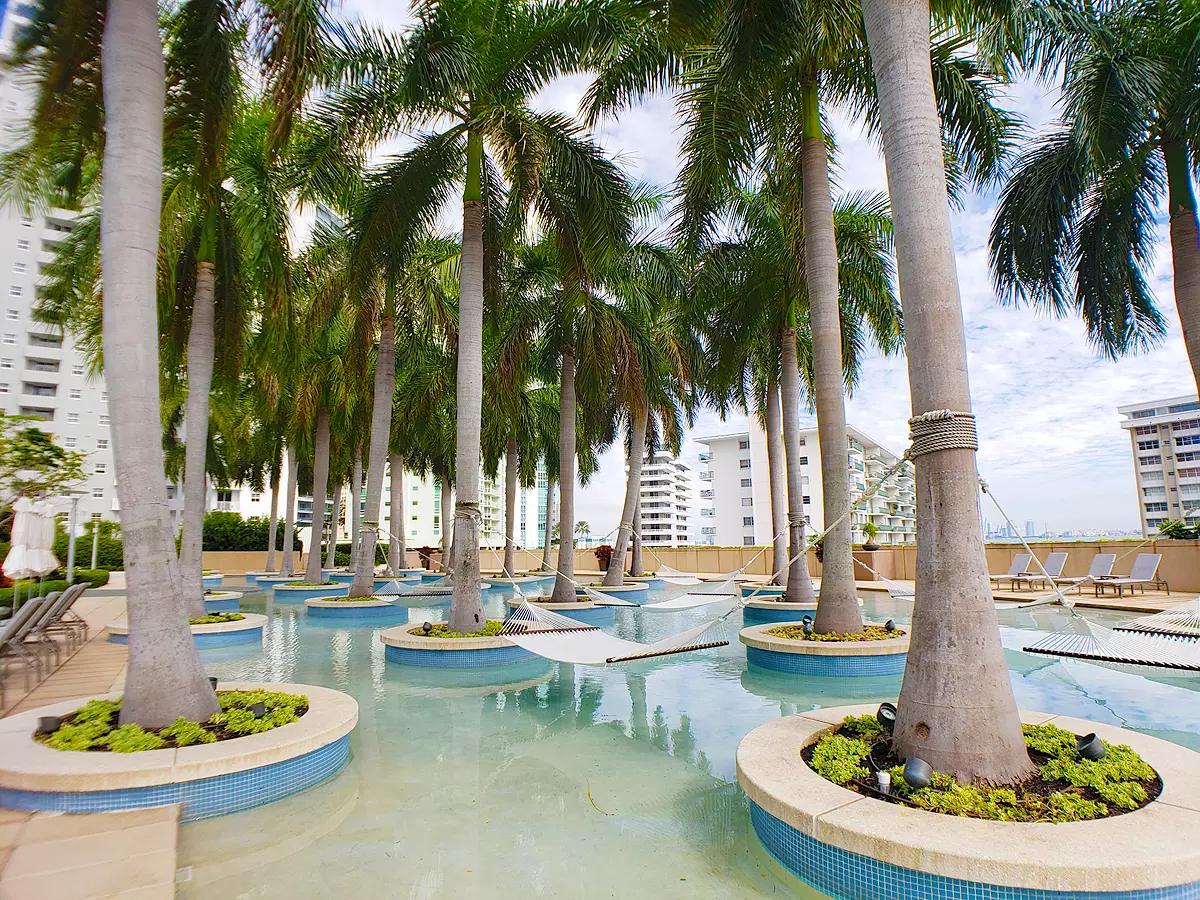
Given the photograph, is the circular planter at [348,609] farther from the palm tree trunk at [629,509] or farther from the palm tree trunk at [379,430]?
the palm tree trunk at [629,509]

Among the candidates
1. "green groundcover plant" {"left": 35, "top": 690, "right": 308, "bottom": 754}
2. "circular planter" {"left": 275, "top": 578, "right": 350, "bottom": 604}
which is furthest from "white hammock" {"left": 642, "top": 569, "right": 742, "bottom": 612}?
"circular planter" {"left": 275, "top": 578, "right": 350, "bottom": 604}

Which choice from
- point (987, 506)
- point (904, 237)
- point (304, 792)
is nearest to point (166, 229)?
point (304, 792)

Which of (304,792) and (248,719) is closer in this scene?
(304,792)

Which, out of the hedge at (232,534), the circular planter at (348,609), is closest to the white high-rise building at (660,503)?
the hedge at (232,534)

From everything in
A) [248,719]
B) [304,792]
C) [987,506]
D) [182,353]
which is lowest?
[304,792]

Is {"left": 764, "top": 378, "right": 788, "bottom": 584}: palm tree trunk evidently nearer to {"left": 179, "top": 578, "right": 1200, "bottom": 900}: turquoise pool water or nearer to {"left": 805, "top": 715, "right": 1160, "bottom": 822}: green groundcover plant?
{"left": 179, "top": 578, "right": 1200, "bottom": 900}: turquoise pool water

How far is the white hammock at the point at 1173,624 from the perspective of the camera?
6.90 m

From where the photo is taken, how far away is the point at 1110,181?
33.6 ft

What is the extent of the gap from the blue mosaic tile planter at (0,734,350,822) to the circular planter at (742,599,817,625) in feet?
27.8

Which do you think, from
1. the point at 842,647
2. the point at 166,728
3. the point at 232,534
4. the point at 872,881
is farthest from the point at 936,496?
the point at 232,534

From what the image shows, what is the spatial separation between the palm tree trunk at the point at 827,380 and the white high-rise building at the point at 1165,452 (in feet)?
292

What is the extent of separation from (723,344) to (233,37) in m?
9.62

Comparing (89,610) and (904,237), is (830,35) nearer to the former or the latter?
(904,237)

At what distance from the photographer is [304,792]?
438 cm
